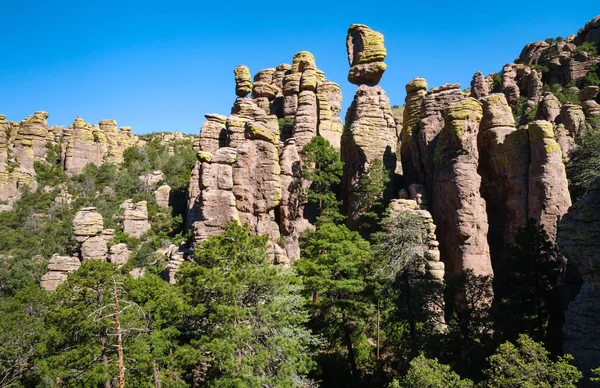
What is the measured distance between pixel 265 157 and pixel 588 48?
61467 millimetres

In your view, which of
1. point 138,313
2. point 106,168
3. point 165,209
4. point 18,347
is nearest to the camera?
point 138,313

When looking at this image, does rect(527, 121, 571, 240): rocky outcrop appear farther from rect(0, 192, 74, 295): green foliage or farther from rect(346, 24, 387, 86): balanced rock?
rect(0, 192, 74, 295): green foliage

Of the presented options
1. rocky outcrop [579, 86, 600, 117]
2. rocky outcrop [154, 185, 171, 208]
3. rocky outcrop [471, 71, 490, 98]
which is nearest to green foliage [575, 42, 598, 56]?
rocky outcrop [471, 71, 490, 98]

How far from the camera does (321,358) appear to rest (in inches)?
764

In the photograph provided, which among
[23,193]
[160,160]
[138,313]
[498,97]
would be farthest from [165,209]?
[498,97]

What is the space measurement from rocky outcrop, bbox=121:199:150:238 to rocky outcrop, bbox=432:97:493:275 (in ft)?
97.4

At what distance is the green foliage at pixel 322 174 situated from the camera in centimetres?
2872

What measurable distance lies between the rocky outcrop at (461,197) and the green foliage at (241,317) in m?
12.1

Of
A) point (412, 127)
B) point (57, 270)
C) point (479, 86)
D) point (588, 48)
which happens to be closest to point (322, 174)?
point (412, 127)

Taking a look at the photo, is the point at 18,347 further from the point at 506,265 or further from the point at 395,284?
the point at 506,265

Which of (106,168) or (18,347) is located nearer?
(18,347)

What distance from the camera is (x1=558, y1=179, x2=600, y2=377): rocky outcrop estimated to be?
10836 millimetres

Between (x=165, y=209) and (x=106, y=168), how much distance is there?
58.2 ft

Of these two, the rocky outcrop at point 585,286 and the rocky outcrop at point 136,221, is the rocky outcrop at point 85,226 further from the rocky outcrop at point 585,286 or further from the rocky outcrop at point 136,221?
the rocky outcrop at point 585,286
